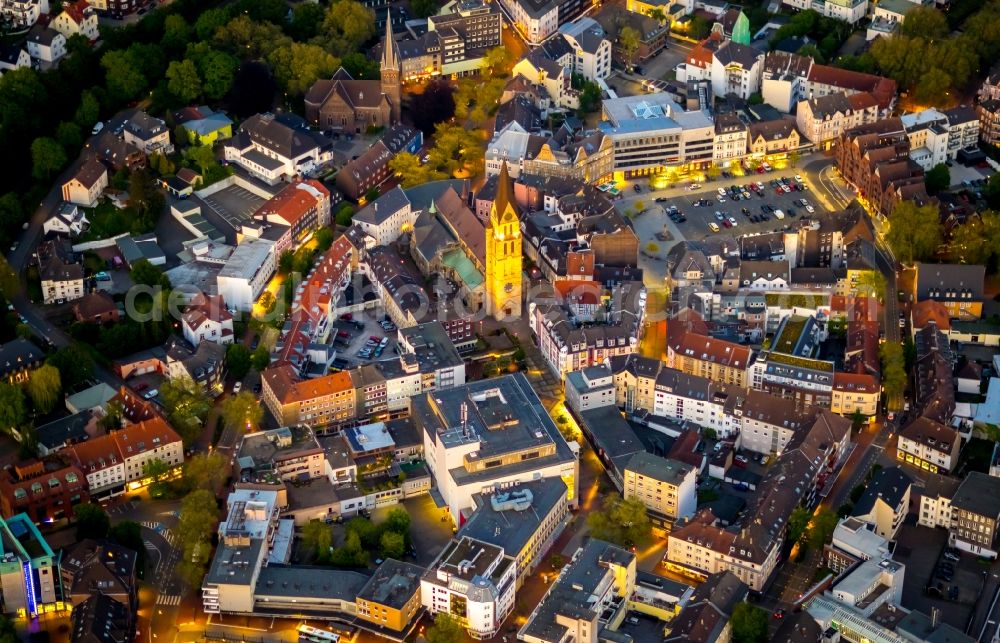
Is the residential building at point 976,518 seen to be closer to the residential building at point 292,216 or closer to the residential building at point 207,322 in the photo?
the residential building at point 207,322

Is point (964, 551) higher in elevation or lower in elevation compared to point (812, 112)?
lower

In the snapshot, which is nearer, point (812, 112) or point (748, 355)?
point (748, 355)

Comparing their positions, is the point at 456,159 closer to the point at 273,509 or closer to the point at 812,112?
the point at 812,112

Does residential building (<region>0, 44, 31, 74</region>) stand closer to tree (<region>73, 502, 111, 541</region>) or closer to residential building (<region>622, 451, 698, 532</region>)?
tree (<region>73, 502, 111, 541</region>)

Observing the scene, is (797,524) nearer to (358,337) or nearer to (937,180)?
(358,337)

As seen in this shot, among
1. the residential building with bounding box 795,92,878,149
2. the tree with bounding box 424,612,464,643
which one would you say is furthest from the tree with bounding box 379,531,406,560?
the residential building with bounding box 795,92,878,149

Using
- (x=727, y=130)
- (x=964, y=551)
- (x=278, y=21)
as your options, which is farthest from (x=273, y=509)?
(x=278, y=21)

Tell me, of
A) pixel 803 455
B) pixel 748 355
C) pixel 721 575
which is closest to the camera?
pixel 721 575

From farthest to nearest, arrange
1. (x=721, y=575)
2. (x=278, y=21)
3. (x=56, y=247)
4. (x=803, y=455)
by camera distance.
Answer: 1. (x=278, y=21)
2. (x=56, y=247)
3. (x=803, y=455)
4. (x=721, y=575)
